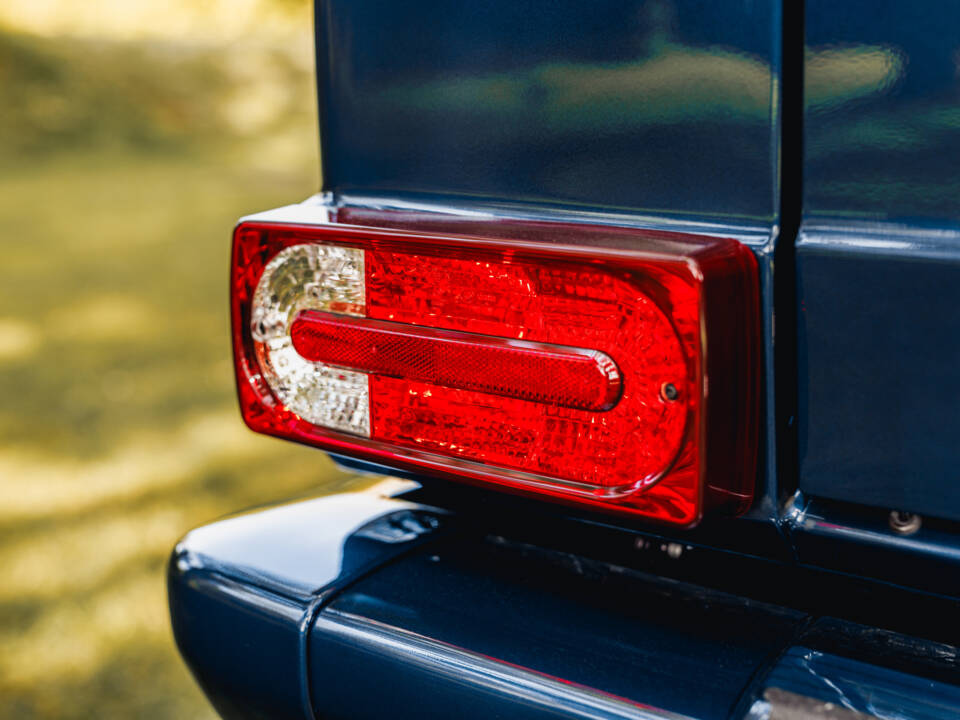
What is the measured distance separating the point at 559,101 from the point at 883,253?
0.29 metres

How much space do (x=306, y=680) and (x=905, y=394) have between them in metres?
0.61

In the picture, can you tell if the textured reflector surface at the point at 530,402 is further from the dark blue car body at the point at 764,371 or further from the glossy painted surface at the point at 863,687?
the glossy painted surface at the point at 863,687

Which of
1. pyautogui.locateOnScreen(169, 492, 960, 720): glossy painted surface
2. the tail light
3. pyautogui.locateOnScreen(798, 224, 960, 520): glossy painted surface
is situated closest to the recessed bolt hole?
the tail light

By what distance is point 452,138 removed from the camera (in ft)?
3.10

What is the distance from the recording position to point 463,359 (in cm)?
91

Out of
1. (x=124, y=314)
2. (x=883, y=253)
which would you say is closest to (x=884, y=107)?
(x=883, y=253)

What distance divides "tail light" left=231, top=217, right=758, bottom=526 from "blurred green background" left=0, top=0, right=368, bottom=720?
0.47 m

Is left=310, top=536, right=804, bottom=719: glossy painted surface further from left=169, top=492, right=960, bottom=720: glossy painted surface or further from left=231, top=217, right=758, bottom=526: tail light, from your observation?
left=231, top=217, right=758, bottom=526: tail light

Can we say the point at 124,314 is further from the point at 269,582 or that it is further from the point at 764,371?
the point at 764,371

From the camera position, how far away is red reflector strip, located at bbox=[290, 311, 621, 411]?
33.4 inches

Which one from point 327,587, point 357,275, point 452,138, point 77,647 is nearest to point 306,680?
point 327,587

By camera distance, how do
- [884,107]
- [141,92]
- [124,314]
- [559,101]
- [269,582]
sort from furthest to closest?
[141,92]
[124,314]
[269,582]
[559,101]
[884,107]

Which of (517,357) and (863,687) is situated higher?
(517,357)

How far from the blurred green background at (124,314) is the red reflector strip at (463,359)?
504 millimetres
